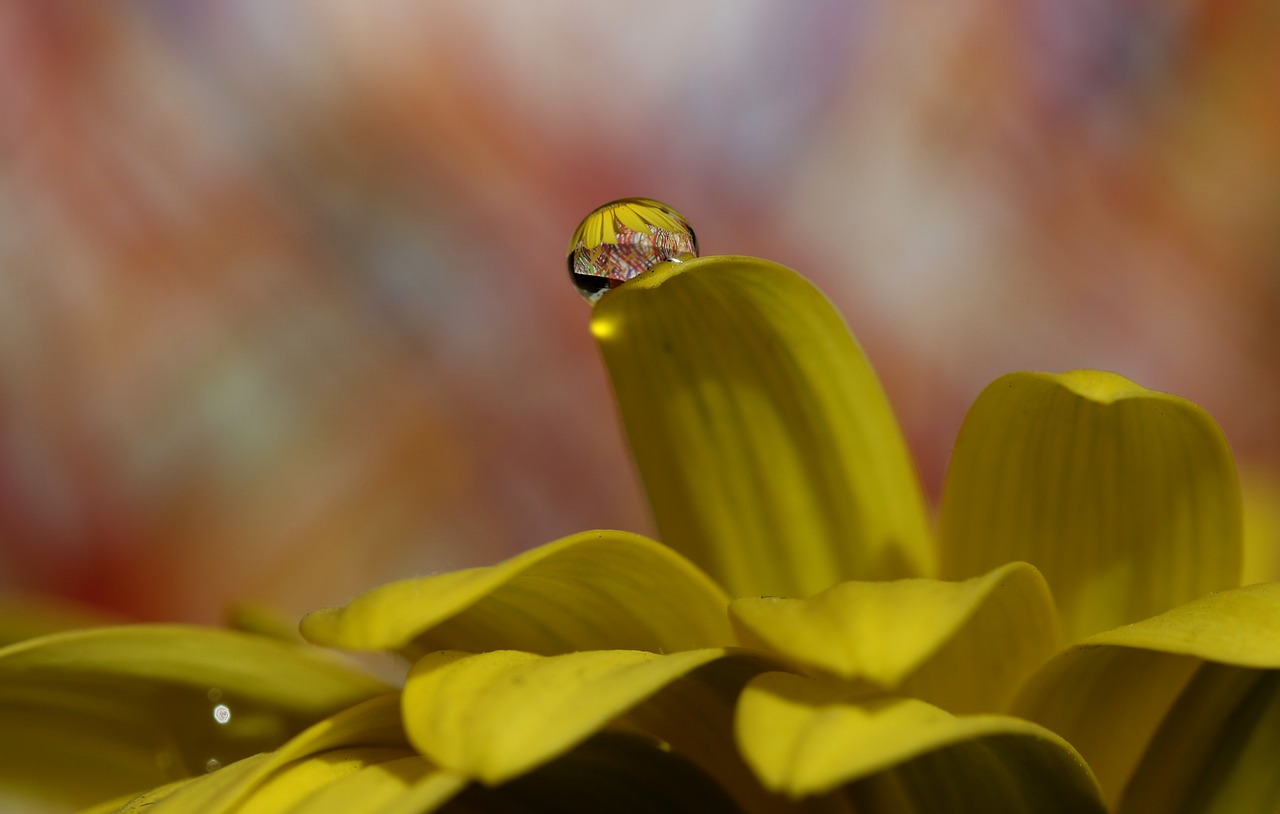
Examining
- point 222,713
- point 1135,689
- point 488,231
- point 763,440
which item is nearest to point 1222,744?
point 1135,689

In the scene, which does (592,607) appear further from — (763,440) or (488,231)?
(488,231)

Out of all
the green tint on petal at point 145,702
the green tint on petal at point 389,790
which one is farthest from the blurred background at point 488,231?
the green tint on petal at point 389,790

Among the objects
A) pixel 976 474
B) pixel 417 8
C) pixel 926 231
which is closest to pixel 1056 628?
pixel 976 474

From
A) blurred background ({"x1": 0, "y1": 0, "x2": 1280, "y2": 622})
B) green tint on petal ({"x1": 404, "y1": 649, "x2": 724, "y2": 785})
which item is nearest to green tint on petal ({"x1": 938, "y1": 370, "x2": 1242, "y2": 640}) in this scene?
green tint on petal ({"x1": 404, "y1": 649, "x2": 724, "y2": 785})

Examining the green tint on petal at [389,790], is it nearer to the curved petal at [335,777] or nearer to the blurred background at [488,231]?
the curved petal at [335,777]

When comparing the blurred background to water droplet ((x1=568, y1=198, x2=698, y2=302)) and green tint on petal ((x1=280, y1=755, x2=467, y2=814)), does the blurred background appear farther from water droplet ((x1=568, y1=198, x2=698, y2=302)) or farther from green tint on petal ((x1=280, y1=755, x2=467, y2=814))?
green tint on petal ((x1=280, y1=755, x2=467, y2=814))

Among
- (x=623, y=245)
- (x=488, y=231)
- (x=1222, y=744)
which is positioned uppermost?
(x=488, y=231)

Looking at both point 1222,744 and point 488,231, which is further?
point 488,231
